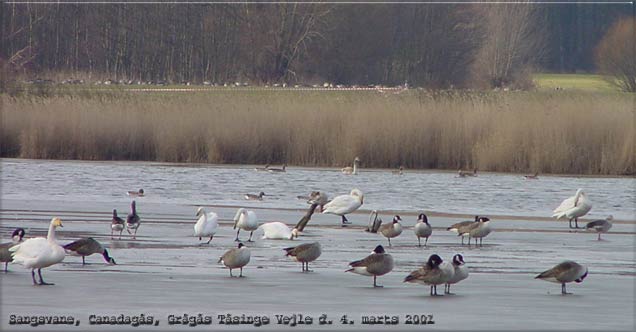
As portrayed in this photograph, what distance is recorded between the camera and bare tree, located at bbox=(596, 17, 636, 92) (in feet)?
205

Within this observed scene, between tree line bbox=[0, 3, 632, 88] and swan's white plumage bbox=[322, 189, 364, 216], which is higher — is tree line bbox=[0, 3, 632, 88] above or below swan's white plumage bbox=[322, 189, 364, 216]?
above

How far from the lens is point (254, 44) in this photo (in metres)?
61.8

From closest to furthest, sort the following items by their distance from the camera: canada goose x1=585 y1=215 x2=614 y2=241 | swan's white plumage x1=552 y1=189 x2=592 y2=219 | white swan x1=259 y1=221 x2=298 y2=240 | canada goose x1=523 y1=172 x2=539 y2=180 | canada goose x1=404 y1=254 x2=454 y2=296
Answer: canada goose x1=404 y1=254 x2=454 y2=296, white swan x1=259 y1=221 x2=298 y2=240, canada goose x1=585 y1=215 x2=614 y2=241, swan's white plumage x1=552 y1=189 x2=592 y2=219, canada goose x1=523 y1=172 x2=539 y2=180

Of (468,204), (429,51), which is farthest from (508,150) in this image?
(429,51)

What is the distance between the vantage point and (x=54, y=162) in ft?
92.0

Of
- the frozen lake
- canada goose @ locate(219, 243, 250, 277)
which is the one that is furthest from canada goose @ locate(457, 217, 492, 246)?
canada goose @ locate(219, 243, 250, 277)

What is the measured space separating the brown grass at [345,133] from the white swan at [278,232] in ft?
40.9

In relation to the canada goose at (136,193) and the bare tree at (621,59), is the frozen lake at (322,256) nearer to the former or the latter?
the canada goose at (136,193)

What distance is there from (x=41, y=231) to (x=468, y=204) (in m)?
8.30

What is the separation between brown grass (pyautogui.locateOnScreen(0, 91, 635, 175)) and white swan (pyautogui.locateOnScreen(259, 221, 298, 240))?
12.5 m

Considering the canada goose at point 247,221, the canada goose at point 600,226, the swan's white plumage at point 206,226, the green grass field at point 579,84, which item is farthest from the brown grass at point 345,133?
the green grass field at point 579,84

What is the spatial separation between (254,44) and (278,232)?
4737 centimetres

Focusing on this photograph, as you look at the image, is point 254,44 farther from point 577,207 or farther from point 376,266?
point 376,266

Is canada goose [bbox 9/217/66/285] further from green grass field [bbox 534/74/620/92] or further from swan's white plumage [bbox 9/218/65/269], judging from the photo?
green grass field [bbox 534/74/620/92]
